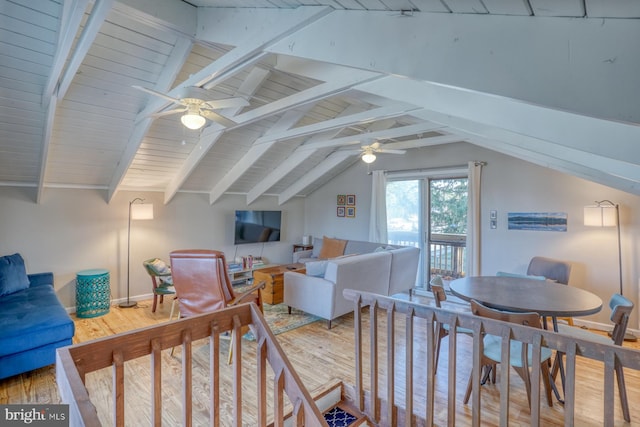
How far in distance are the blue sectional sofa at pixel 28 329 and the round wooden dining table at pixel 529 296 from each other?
3.54 metres

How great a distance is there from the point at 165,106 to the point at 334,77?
1670 mm

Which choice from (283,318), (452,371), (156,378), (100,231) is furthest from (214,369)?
(100,231)

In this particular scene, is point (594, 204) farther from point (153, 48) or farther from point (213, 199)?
point (213, 199)

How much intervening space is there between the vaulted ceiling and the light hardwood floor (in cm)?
175

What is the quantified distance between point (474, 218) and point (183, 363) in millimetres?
4443

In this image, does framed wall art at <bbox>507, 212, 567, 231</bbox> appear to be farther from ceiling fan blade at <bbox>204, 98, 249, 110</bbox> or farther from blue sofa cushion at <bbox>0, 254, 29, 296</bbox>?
blue sofa cushion at <bbox>0, 254, 29, 296</bbox>

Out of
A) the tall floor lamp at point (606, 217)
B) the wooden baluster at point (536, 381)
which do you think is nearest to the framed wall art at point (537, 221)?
the tall floor lamp at point (606, 217)

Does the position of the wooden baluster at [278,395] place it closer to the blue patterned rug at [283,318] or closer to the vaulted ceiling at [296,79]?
the vaulted ceiling at [296,79]

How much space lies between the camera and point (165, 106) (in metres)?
2.97

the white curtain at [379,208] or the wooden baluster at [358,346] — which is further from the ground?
the white curtain at [379,208]

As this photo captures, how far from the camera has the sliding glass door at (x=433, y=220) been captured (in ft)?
16.9

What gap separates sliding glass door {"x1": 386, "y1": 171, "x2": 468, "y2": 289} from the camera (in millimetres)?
5145

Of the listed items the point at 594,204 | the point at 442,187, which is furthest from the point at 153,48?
the point at 594,204

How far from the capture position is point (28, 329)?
264 cm
